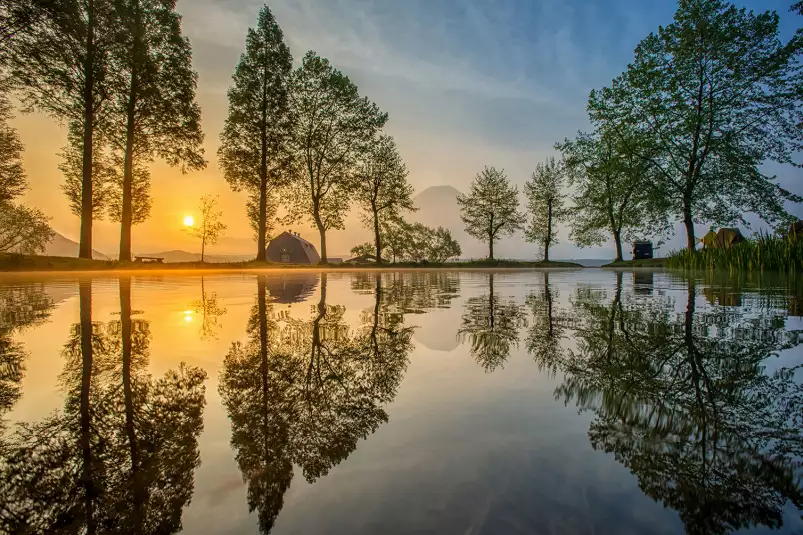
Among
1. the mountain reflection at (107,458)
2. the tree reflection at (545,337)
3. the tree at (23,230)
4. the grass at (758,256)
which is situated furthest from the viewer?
the tree at (23,230)

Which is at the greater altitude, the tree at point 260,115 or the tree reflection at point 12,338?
the tree at point 260,115

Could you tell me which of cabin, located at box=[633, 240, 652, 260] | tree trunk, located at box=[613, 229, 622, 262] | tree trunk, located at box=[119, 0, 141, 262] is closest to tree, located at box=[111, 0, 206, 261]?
tree trunk, located at box=[119, 0, 141, 262]

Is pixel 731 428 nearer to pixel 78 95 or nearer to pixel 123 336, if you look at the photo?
pixel 123 336

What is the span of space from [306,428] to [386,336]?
68.5 inches

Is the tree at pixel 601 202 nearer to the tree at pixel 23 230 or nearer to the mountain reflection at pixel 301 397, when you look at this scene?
the mountain reflection at pixel 301 397

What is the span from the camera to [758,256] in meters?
11.8

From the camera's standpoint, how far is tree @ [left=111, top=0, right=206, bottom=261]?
17.3 meters

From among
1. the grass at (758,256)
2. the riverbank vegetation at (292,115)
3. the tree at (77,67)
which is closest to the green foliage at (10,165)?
the riverbank vegetation at (292,115)

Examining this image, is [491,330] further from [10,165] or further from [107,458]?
[10,165]

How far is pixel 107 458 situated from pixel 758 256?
15987mm

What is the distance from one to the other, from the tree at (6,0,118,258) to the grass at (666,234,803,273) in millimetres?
25078

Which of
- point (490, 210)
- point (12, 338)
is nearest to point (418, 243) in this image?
point (490, 210)

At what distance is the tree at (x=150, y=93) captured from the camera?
1730cm

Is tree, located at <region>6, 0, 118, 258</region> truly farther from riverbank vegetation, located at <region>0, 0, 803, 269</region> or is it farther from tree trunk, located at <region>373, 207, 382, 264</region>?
tree trunk, located at <region>373, 207, 382, 264</region>
